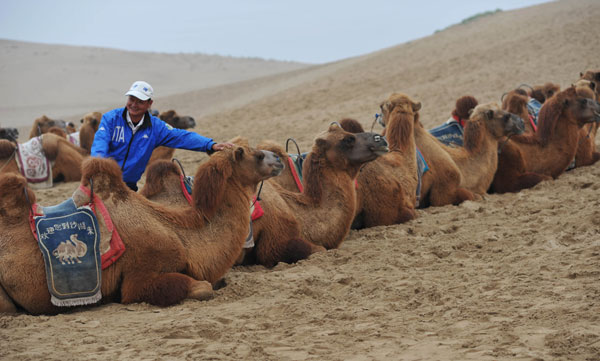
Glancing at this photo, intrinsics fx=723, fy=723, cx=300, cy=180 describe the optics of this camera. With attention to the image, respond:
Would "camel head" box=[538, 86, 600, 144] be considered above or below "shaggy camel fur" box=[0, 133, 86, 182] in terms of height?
below

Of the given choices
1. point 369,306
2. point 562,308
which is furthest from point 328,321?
point 562,308

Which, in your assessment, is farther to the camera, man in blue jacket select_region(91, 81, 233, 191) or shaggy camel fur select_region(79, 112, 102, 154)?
shaggy camel fur select_region(79, 112, 102, 154)

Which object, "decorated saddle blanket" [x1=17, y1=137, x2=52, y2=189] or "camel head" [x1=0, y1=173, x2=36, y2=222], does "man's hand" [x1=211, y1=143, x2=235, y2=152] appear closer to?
"camel head" [x1=0, y1=173, x2=36, y2=222]

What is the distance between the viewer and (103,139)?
637cm

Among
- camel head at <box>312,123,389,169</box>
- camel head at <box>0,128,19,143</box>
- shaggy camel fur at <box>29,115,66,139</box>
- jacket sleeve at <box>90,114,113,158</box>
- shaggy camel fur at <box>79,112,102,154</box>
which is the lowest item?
camel head at <box>312,123,389,169</box>

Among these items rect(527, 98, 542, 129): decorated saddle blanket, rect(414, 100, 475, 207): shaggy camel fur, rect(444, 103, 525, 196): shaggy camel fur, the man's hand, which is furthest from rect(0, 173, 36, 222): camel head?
rect(527, 98, 542, 129): decorated saddle blanket

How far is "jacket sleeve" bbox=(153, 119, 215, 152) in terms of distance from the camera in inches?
249

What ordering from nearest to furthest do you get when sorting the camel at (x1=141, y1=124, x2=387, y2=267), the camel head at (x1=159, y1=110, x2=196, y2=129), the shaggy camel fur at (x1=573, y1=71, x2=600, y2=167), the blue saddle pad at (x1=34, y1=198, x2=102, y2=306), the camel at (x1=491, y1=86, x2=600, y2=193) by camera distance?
the blue saddle pad at (x1=34, y1=198, x2=102, y2=306)
the camel at (x1=141, y1=124, x2=387, y2=267)
the camel at (x1=491, y1=86, x2=600, y2=193)
the shaggy camel fur at (x1=573, y1=71, x2=600, y2=167)
the camel head at (x1=159, y1=110, x2=196, y2=129)

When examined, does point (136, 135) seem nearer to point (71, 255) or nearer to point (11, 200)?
point (11, 200)

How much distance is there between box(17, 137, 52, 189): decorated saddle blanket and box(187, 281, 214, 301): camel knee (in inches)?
325

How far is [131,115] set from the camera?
6.43 m

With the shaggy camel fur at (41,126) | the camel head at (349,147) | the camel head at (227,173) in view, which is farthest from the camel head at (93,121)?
the camel head at (227,173)

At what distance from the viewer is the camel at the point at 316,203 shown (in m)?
6.71

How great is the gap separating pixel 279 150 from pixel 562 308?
3734 mm
